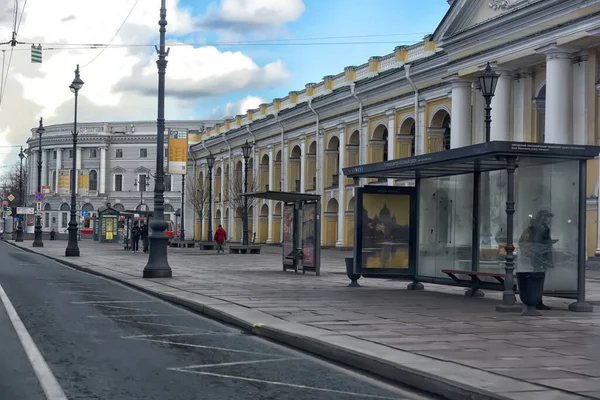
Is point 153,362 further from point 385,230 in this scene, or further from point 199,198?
point 199,198

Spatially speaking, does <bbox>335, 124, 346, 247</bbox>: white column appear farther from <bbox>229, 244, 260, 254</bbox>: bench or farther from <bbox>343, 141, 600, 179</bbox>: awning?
<bbox>343, 141, 600, 179</bbox>: awning

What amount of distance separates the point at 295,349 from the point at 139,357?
87.1 inches

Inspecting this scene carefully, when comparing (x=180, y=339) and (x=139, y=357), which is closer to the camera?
(x=139, y=357)

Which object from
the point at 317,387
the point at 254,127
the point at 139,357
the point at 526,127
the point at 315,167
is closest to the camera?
the point at 317,387

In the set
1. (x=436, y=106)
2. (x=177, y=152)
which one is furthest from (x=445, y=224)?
(x=436, y=106)

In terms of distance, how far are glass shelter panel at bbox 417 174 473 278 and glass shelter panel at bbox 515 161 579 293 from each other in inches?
95.1

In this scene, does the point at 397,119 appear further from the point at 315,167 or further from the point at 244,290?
the point at 244,290

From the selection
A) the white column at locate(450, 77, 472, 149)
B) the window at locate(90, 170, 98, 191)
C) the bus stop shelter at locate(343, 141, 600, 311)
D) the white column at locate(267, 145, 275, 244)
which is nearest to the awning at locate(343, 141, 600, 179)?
the bus stop shelter at locate(343, 141, 600, 311)

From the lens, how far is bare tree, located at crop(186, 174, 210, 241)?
279 ft

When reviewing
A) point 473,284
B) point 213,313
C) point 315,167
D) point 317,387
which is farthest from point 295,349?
point 315,167

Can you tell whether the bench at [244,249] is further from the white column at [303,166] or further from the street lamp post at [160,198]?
the street lamp post at [160,198]

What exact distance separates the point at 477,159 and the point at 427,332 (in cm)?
502

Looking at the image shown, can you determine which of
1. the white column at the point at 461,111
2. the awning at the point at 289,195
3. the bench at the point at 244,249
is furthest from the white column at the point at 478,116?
the awning at the point at 289,195

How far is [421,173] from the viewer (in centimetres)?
2070
